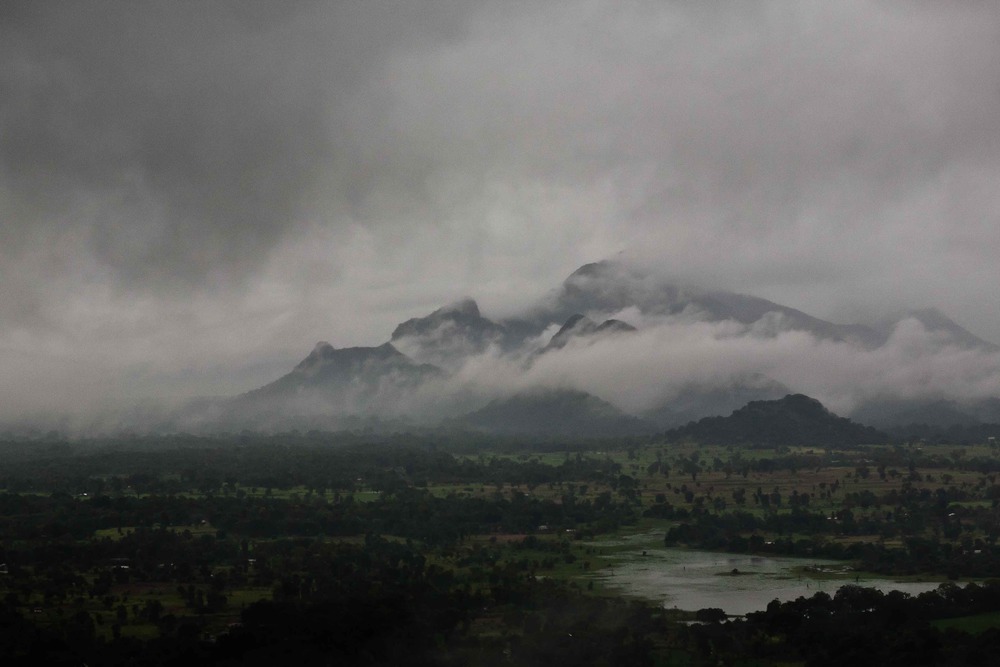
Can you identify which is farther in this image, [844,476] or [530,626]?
[844,476]

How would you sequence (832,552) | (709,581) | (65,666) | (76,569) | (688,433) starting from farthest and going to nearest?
(688,433) → (832,552) → (709,581) → (76,569) → (65,666)

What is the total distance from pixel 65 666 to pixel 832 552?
4830 cm

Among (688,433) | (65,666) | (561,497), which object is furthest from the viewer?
(688,433)

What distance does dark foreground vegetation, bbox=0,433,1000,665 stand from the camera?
4019cm

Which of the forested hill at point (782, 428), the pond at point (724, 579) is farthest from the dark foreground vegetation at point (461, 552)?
the forested hill at point (782, 428)

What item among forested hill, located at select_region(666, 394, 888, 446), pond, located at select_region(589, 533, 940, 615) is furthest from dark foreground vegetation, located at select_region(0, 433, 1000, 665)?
forested hill, located at select_region(666, 394, 888, 446)

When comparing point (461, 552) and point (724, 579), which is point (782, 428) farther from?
point (724, 579)

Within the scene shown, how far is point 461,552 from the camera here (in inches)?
2633

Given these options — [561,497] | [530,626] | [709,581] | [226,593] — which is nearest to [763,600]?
[709,581]

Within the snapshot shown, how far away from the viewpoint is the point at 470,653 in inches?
1591

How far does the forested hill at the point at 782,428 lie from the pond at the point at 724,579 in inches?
2815

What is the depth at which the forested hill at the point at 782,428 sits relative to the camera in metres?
140

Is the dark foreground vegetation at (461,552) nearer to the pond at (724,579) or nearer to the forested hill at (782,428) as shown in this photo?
the pond at (724,579)

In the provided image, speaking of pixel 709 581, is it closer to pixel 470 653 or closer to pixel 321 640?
pixel 470 653
